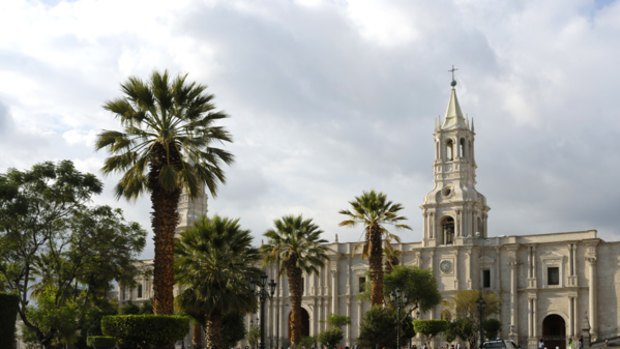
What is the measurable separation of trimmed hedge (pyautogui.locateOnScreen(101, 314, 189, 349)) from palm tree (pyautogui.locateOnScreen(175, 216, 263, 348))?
755 centimetres

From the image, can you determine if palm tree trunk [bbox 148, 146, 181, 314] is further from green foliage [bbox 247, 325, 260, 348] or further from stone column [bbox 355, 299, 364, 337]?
stone column [bbox 355, 299, 364, 337]

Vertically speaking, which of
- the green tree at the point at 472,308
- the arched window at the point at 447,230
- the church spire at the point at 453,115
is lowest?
the green tree at the point at 472,308

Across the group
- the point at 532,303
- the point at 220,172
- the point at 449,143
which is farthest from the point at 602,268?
the point at 220,172

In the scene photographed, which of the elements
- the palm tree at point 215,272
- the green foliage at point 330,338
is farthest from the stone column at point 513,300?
the palm tree at point 215,272

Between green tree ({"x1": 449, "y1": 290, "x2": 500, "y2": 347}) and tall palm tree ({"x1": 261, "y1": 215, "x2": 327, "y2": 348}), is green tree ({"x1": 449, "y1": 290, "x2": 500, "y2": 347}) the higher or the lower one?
the lower one

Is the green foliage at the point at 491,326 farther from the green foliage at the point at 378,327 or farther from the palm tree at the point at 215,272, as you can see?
the palm tree at the point at 215,272

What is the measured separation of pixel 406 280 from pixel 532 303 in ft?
43.3

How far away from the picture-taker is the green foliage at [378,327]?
4422 centimetres

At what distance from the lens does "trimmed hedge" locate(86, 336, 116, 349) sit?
51.9 m

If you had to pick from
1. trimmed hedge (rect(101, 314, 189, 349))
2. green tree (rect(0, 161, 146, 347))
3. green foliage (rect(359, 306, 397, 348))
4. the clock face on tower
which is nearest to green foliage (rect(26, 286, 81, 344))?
green tree (rect(0, 161, 146, 347))

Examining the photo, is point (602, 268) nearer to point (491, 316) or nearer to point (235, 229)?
point (491, 316)

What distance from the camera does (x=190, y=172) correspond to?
25.9m

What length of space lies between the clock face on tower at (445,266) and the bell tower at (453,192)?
1.57 metres

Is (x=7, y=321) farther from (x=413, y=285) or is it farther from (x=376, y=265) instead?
(x=413, y=285)
